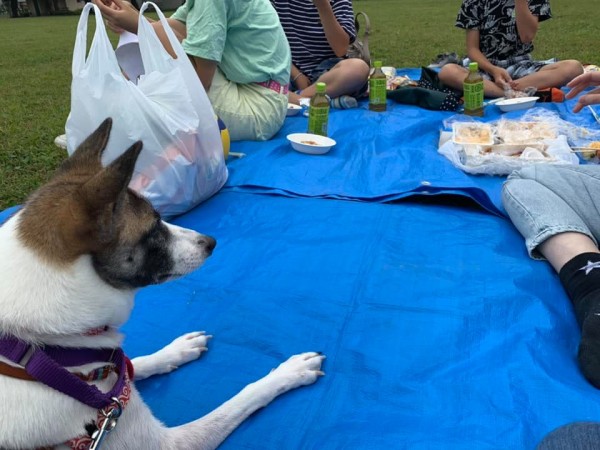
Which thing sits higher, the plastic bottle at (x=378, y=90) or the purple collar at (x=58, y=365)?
the purple collar at (x=58, y=365)

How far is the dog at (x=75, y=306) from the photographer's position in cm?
128

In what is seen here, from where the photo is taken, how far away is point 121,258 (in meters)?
1.45

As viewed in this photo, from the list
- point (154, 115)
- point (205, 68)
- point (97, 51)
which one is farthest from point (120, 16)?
point (154, 115)

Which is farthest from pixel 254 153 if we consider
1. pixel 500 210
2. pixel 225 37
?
pixel 500 210

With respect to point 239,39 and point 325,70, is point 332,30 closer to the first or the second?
point 325,70

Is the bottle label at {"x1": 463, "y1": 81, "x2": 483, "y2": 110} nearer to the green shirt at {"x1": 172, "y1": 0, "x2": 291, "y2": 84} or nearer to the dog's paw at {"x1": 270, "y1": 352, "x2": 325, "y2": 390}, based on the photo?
the green shirt at {"x1": 172, "y1": 0, "x2": 291, "y2": 84}

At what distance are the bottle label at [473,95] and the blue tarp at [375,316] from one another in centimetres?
123

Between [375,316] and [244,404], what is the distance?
0.76 meters

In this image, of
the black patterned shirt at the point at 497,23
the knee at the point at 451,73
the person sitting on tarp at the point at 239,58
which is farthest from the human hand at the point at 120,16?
the black patterned shirt at the point at 497,23

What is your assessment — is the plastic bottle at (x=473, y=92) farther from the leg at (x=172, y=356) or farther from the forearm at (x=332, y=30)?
the leg at (x=172, y=356)

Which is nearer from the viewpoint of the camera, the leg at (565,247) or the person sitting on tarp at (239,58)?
the leg at (565,247)

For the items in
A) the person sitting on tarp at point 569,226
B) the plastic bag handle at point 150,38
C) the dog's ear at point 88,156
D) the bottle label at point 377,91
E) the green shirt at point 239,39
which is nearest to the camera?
the dog's ear at point 88,156

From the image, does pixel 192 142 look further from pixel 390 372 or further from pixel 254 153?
pixel 390 372

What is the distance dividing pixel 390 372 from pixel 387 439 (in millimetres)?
313
